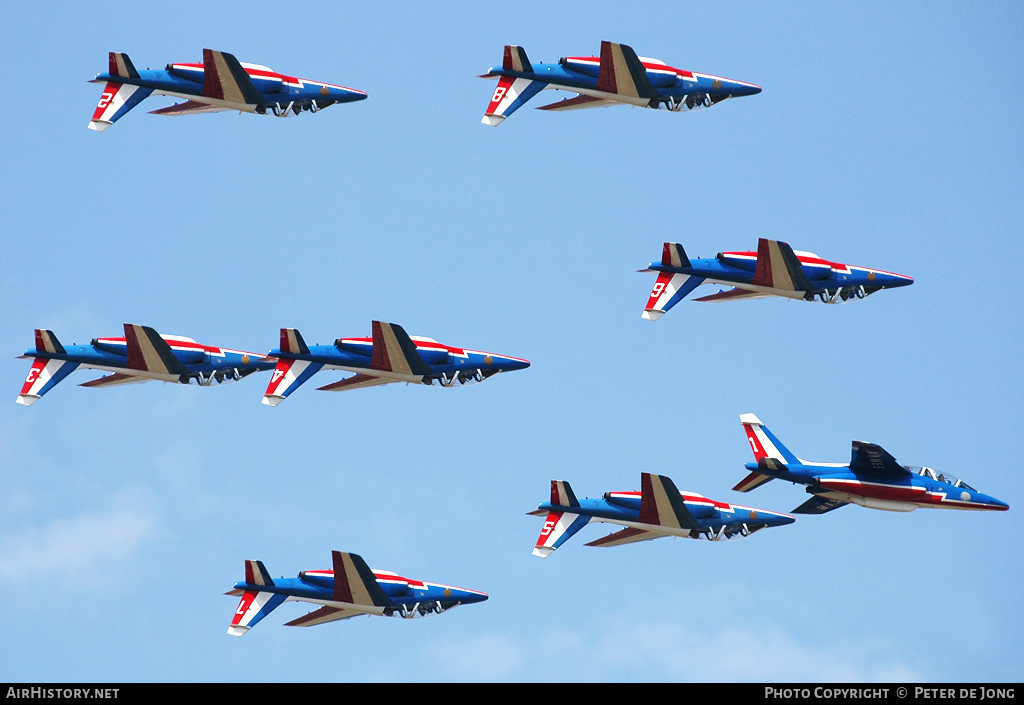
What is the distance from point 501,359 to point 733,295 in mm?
18891

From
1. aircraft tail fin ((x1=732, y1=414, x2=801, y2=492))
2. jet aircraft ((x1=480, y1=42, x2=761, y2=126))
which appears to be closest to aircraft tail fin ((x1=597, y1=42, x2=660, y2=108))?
jet aircraft ((x1=480, y1=42, x2=761, y2=126))

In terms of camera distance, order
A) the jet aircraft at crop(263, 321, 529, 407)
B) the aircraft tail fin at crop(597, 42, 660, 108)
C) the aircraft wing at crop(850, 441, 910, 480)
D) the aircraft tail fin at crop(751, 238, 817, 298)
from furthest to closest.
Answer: the aircraft tail fin at crop(597, 42, 660, 108) < the aircraft tail fin at crop(751, 238, 817, 298) < the jet aircraft at crop(263, 321, 529, 407) < the aircraft wing at crop(850, 441, 910, 480)

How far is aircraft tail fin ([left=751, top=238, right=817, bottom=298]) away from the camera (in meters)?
131

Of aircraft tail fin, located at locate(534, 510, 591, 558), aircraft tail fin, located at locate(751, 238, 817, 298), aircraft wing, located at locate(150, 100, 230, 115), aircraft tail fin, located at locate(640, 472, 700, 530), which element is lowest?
aircraft tail fin, located at locate(534, 510, 591, 558)

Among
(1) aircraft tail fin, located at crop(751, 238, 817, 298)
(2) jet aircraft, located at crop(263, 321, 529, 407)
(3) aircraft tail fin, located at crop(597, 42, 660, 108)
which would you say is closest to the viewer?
(2) jet aircraft, located at crop(263, 321, 529, 407)

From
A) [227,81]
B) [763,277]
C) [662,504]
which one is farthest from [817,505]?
[227,81]

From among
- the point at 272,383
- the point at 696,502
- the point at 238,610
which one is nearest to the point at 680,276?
the point at 696,502

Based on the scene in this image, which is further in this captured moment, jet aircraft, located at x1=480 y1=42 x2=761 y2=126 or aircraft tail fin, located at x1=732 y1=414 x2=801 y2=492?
jet aircraft, located at x1=480 y1=42 x2=761 y2=126

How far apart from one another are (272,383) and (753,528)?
3801 cm

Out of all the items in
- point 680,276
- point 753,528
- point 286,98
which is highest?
point 286,98

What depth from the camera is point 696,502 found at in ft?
427

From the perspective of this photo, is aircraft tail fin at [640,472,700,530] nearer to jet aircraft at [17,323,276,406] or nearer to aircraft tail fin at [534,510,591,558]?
aircraft tail fin at [534,510,591,558]

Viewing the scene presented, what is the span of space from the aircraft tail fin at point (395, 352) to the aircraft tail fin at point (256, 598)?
17.5 m
